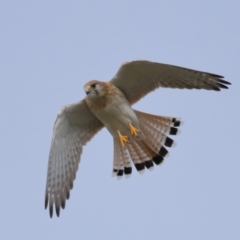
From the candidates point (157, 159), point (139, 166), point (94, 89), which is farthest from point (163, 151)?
point (94, 89)

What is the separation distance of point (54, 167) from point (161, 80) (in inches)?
95.3

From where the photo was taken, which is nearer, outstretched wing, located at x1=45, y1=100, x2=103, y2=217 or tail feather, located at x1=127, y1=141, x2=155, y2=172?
outstretched wing, located at x1=45, y1=100, x2=103, y2=217

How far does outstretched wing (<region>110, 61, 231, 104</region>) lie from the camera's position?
12500mm

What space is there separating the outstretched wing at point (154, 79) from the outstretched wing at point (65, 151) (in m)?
0.81

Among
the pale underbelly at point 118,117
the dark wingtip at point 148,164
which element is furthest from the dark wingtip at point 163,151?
the pale underbelly at point 118,117

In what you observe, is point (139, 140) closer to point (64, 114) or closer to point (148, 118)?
point (148, 118)

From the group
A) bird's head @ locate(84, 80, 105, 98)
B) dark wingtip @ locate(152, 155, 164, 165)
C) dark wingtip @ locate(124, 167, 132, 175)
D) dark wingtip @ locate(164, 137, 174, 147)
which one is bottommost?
dark wingtip @ locate(124, 167, 132, 175)

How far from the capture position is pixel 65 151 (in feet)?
44.6

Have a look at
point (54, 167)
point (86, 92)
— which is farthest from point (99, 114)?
point (54, 167)

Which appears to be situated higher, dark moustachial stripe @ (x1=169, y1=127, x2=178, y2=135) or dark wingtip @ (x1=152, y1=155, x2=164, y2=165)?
dark moustachial stripe @ (x1=169, y1=127, x2=178, y2=135)

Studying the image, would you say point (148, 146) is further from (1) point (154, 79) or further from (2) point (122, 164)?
(1) point (154, 79)

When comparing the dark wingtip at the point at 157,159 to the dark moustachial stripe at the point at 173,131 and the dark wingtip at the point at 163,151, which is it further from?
the dark moustachial stripe at the point at 173,131

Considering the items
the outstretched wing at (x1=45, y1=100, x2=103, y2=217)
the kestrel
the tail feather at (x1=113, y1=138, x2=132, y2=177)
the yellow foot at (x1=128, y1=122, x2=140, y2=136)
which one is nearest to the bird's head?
the kestrel

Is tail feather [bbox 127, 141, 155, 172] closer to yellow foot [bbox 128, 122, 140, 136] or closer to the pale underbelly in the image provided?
yellow foot [bbox 128, 122, 140, 136]
